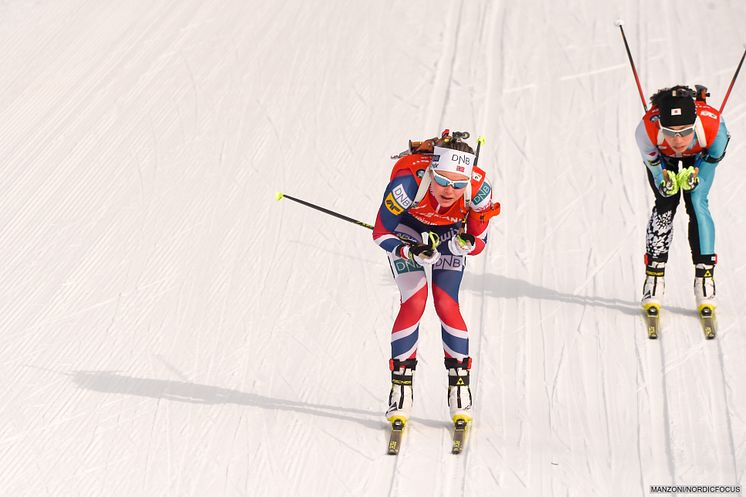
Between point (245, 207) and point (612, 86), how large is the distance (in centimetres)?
488

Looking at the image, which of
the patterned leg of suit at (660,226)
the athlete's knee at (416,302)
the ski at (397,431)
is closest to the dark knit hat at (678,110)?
the patterned leg of suit at (660,226)

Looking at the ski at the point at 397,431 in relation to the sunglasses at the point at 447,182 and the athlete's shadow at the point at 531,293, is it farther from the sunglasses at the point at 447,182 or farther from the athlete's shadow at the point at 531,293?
the athlete's shadow at the point at 531,293

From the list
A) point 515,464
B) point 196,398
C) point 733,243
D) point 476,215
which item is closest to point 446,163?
point 476,215

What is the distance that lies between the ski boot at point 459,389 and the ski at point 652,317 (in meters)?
2.02

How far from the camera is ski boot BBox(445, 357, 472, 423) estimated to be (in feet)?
25.7

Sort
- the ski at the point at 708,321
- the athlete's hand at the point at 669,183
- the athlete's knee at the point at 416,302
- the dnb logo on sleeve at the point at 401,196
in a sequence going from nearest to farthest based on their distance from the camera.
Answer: the dnb logo on sleeve at the point at 401,196 < the athlete's knee at the point at 416,302 < the athlete's hand at the point at 669,183 < the ski at the point at 708,321

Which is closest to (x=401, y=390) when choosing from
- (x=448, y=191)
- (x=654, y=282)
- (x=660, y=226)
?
(x=448, y=191)

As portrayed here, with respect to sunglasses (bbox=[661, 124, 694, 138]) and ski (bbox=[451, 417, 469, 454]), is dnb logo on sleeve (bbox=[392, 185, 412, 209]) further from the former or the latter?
sunglasses (bbox=[661, 124, 694, 138])

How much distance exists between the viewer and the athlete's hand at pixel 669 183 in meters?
8.73

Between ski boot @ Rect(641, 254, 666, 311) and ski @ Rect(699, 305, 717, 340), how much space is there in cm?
35

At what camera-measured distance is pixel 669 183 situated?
875 centimetres

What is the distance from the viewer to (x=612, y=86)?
13.6m

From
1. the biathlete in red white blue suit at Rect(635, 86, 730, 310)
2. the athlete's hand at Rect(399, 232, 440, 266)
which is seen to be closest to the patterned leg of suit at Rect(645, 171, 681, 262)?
the biathlete in red white blue suit at Rect(635, 86, 730, 310)

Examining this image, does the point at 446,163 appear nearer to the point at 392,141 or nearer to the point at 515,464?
the point at 515,464
